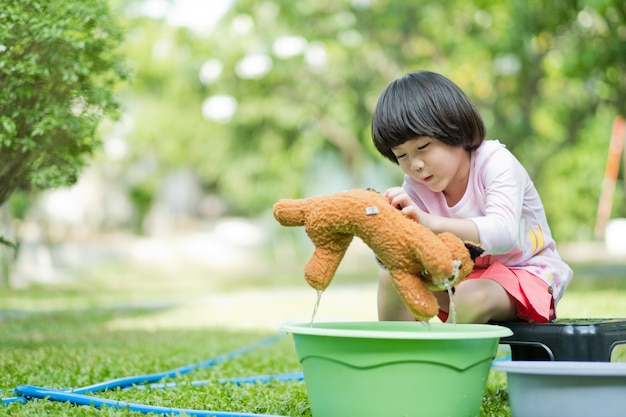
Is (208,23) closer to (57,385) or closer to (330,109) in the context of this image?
(330,109)

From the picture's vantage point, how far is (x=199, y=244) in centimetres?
1700

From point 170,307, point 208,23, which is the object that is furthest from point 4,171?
point 208,23

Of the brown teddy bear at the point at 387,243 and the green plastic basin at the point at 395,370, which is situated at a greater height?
the brown teddy bear at the point at 387,243

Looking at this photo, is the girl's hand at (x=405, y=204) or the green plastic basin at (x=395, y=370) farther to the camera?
the girl's hand at (x=405, y=204)

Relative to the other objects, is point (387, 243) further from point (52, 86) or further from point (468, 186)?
point (52, 86)

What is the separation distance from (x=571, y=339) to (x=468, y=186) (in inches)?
23.7

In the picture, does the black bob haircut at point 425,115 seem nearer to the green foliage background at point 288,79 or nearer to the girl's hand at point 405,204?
the girl's hand at point 405,204

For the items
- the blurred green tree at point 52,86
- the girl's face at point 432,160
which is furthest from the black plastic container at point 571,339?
the blurred green tree at point 52,86

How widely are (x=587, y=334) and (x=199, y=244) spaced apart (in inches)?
599

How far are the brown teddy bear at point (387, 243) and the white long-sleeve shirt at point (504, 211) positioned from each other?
8.3 inches

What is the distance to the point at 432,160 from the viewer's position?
2.40m

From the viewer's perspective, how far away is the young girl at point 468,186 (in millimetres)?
2304

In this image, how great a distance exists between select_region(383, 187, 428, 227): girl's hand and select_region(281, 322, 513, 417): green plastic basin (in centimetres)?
39

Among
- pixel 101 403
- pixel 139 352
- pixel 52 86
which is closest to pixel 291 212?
pixel 101 403
